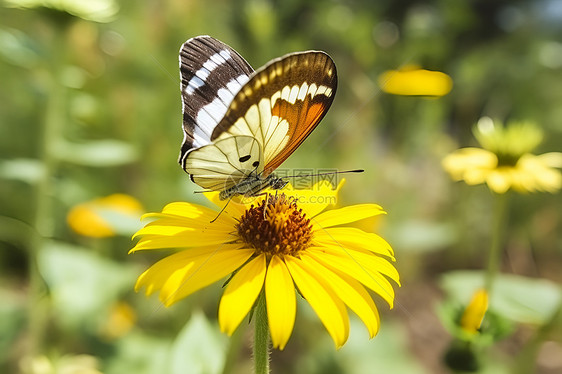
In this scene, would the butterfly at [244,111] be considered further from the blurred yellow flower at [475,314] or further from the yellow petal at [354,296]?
the blurred yellow flower at [475,314]

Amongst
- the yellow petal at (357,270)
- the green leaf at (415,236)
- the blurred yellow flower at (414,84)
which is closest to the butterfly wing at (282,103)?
the yellow petal at (357,270)

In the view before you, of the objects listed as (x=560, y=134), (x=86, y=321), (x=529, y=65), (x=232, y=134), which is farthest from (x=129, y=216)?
(x=529, y=65)

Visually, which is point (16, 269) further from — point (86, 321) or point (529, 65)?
point (529, 65)

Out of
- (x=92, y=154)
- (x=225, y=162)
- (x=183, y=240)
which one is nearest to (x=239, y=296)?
(x=183, y=240)

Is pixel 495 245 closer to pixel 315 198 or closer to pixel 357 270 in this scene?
pixel 315 198

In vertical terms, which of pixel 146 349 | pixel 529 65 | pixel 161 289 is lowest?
pixel 146 349

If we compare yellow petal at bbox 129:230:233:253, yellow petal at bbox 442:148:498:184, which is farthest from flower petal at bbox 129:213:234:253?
yellow petal at bbox 442:148:498:184
